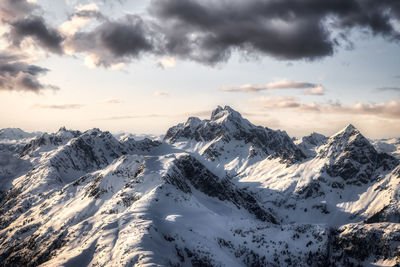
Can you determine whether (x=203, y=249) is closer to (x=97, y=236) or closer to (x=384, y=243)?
(x=97, y=236)

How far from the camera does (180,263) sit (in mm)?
175500

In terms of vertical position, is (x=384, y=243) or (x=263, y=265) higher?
(x=384, y=243)

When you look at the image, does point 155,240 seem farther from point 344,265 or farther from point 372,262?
point 372,262

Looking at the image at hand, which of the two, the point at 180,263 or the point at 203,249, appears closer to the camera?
the point at 180,263

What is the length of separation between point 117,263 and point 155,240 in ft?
77.9

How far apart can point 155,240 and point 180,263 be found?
18.0 metres

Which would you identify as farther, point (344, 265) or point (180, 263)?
point (344, 265)

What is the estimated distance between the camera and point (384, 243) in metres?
195

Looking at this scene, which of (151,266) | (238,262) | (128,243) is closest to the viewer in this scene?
(151,266)

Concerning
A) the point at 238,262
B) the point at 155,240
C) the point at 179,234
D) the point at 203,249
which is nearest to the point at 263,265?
the point at 238,262

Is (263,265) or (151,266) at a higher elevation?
(151,266)

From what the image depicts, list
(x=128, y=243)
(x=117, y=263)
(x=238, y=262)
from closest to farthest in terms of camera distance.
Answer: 1. (x=117, y=263)
2. (x=128, y=243)
3. (x=238, y=262)

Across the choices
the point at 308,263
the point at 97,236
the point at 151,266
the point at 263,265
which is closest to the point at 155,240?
the point at 151,266

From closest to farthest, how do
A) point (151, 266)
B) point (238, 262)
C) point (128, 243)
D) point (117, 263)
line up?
point (151, 266)
point (117, 263)
point (128, 243)
point (238, 262)
